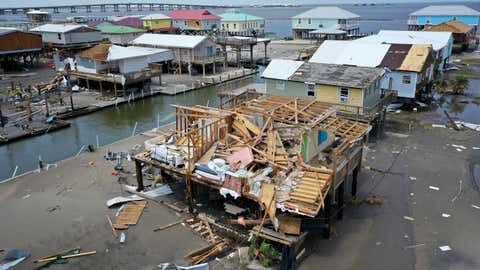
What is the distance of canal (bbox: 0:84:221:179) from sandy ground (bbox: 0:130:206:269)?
4.66 meters

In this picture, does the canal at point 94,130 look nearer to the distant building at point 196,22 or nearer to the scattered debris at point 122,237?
the scattered debris at point 122,237

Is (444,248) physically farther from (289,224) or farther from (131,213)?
(131,213)

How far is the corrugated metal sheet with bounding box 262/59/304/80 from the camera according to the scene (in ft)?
91.6

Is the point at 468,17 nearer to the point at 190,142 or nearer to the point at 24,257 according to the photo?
the point at 190,142

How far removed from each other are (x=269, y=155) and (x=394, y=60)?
69.7 ft

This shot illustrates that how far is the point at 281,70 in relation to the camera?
28.3m

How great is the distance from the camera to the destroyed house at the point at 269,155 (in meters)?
13.8

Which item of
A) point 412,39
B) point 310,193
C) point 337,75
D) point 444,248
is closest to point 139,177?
point 310,193

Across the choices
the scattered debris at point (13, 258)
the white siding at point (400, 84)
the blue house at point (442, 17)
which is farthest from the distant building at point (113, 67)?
the blue house at point (442, 17)

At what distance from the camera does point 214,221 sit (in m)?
15.5

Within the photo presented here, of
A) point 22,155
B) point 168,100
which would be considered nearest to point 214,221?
point 22,155

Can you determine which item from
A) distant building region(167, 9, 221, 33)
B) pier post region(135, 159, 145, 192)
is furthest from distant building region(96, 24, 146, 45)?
pier post region(135, 159, 145, 192)

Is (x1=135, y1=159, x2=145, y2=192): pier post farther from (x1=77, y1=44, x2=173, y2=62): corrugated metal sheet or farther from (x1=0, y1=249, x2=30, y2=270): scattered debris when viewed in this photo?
(x1=77, y1=44, x2=173, y2=62): corrugated metal sheet

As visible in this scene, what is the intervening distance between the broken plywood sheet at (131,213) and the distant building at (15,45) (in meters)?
41.4
